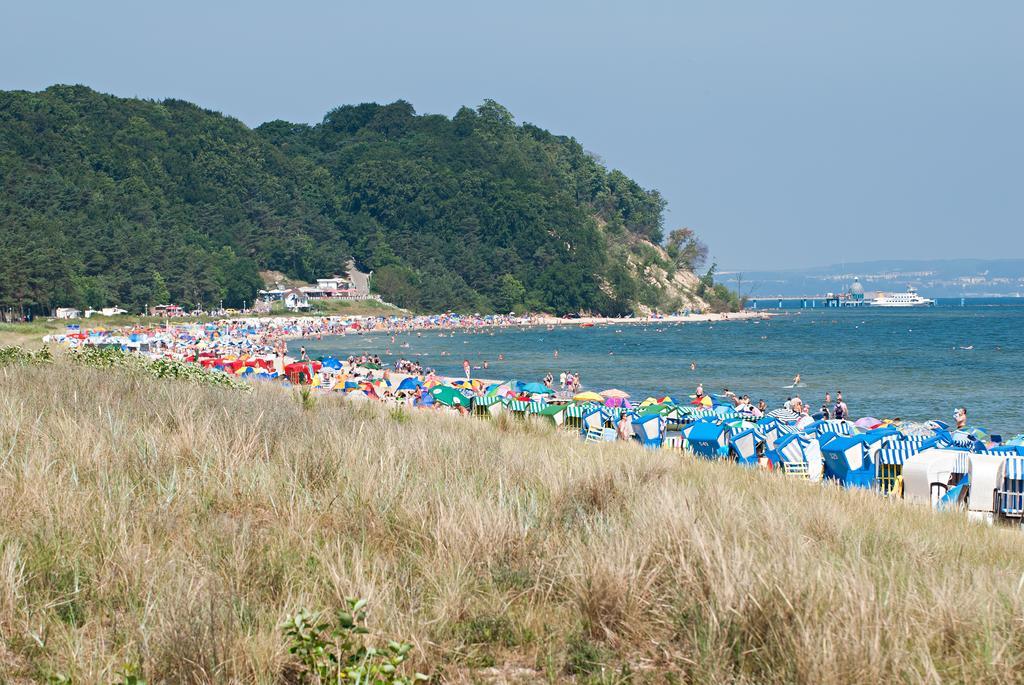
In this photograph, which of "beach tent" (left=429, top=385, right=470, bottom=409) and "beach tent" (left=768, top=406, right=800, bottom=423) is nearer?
"beach tent" (left=768, top=406, right=800, bottom=423)

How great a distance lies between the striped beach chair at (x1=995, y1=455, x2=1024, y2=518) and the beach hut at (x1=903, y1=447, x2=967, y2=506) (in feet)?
2.93

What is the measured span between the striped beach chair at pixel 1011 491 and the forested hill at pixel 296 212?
7457 centimetres

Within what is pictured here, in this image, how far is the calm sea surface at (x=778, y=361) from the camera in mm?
35438

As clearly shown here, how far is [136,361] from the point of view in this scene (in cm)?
1416

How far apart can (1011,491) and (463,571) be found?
9422 mm

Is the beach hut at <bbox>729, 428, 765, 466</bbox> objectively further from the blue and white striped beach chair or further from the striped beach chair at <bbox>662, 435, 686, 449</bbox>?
the blue and white striped beach chair

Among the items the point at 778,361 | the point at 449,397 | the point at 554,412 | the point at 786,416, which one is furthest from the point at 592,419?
the point at 778,361

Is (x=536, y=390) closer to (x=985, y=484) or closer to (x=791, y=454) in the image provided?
(x=791, y=454)

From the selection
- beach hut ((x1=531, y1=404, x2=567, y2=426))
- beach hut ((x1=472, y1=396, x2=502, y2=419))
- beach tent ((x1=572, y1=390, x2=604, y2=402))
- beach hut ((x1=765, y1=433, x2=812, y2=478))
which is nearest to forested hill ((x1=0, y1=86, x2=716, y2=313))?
beach tent ((x1=572, y1=390, x2=604, y2=402))

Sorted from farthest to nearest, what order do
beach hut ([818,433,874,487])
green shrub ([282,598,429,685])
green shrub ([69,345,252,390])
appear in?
beach hut ([818,433,874,487]) → green shrub ([69,345,252,390]) → green shrub ([282,598,429,685])

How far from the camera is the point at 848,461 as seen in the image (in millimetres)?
14789

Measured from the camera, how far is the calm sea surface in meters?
35.4

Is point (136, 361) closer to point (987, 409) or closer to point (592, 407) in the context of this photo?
point (592, 407)

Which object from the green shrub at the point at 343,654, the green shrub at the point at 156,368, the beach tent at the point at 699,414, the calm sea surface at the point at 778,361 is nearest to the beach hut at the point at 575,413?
the beach tent at the point at 699,414
